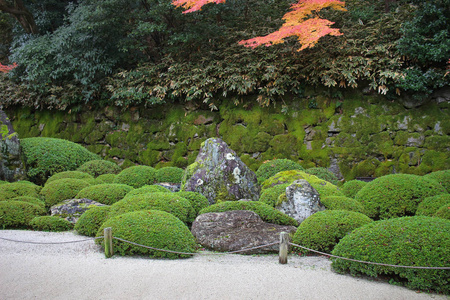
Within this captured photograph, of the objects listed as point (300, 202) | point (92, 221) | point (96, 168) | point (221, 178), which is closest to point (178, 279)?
point (92, 221)

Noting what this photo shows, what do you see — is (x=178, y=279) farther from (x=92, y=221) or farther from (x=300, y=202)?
(x=300, y=202)

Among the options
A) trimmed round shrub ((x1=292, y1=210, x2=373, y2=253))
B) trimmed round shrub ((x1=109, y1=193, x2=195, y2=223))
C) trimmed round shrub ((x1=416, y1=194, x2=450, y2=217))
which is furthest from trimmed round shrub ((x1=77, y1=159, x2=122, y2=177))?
trimmed round shrub ((x1=416, y1=194, x2=450, y2=217))

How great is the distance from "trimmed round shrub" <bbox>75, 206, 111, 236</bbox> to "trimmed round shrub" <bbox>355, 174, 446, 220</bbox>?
13.4 ft

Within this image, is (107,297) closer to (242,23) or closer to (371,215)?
(371,215)

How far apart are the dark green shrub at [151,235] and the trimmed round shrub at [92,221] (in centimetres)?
72

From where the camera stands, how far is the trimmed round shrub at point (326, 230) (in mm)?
3971

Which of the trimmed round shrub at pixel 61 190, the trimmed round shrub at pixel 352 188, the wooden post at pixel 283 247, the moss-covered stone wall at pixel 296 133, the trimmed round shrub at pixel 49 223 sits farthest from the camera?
the moss-covered stone wall at pixel 296 133

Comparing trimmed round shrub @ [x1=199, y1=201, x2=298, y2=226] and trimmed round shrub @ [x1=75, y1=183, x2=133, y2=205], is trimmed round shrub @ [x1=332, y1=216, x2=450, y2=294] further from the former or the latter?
trimmed round shrub @ [x1=75, y1=183, x2=133, y2=205]

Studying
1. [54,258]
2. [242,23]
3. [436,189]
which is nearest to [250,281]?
[54,258]

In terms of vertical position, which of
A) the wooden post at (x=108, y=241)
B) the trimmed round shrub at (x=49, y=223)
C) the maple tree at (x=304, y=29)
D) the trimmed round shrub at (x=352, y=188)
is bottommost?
the trimmed round shrub at (x=352, y=188)

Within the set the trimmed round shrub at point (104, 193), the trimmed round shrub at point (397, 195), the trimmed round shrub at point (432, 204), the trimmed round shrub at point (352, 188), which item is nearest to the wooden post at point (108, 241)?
the trimmed round shrub at point (104, 193)

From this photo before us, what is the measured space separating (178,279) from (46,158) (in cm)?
650

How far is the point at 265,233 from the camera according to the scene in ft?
14.0

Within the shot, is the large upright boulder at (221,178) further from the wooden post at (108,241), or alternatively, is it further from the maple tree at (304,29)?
the maple tree at (304,29)
